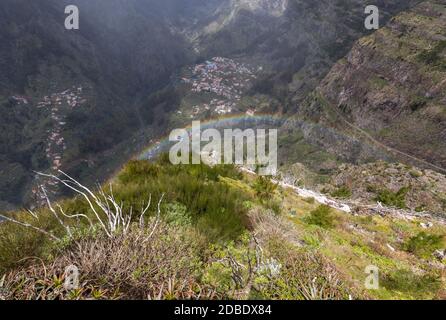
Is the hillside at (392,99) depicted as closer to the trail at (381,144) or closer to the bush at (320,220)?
the trail at (381,144)

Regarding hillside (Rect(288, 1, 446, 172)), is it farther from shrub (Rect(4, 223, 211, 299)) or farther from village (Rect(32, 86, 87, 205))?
village (Rect(32, 86, 87, 205))

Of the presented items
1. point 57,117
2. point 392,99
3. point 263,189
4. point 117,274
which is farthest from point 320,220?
point 57,117

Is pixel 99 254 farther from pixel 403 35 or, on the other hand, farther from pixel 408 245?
pixel 403 35

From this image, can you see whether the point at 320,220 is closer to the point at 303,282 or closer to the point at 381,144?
the point at 303,282

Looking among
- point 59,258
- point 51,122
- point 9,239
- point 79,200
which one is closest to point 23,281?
point 59,258

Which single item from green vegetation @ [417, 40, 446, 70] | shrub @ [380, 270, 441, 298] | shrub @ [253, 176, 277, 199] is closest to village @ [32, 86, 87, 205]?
shrub @ [253, 176, 277, 199]

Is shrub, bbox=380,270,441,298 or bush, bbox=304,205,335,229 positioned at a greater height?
bush, bbox=304,205,335,229

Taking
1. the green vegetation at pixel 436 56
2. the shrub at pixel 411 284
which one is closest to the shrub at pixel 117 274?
the shrub at pixel 411 284

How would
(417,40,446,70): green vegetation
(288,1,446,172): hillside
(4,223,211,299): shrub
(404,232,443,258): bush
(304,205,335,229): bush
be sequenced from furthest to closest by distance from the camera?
(417,40,446,70): green vegetation, (288,1,446,172): hillside, (404,232,443,258): bush, (304,205,335,229): bush, (4,223,211,299): shrub
